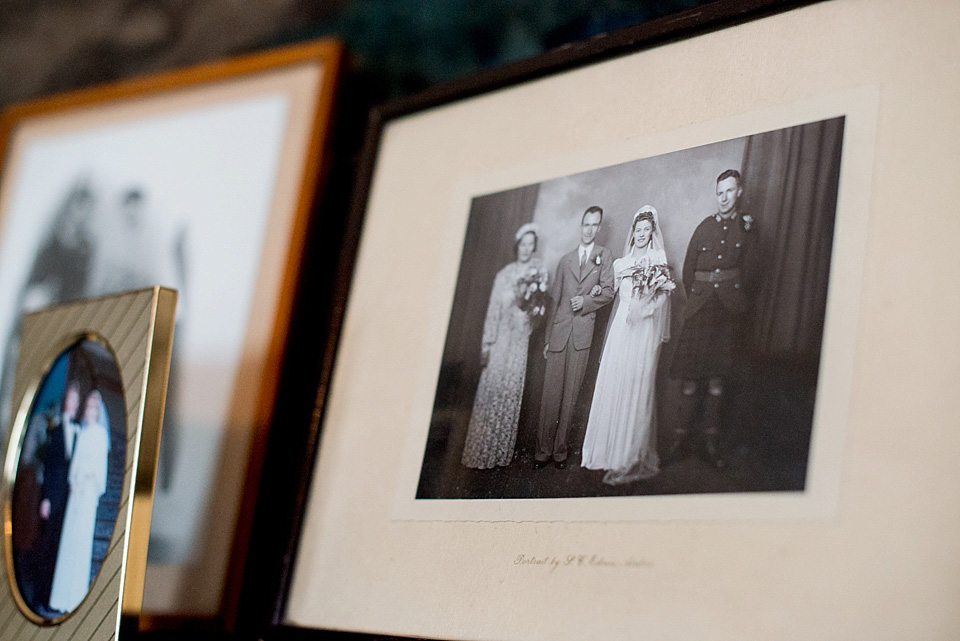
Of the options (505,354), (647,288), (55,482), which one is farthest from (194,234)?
(647,288)

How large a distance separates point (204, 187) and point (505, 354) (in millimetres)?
530

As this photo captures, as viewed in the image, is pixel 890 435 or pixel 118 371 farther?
pixel 118 371

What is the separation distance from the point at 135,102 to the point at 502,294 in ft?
2.33

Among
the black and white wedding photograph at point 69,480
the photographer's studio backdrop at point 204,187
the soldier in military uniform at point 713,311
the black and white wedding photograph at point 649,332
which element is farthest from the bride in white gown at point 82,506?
the soldier in military uniform at point 713,311

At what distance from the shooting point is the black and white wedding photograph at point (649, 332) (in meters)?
0.66

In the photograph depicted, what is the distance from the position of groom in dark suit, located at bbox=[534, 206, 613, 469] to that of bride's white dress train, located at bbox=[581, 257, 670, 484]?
0.07 ft

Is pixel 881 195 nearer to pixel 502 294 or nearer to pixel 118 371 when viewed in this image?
pixel 502 294

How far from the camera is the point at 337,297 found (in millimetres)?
961

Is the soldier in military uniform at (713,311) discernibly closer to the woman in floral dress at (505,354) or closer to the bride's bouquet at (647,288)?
the bride's bouquet at (647,288)

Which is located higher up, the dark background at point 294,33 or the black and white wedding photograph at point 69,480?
the dark background at point 294,33

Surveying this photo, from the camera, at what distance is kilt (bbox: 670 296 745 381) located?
685mm

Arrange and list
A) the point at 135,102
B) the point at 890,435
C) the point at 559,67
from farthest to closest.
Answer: the point at 135,102 < the point at 559,67 < the point at 890,435

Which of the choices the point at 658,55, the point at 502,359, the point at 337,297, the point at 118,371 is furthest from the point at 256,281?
the point at 658,55

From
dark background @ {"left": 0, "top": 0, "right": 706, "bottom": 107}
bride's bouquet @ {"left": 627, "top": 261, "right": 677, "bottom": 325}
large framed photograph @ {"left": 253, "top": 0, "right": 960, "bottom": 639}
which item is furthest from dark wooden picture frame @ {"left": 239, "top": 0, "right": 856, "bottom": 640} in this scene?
bride's bouquet @ {"left": 627, "top": 261, "right": 677, "bottom": 325}
